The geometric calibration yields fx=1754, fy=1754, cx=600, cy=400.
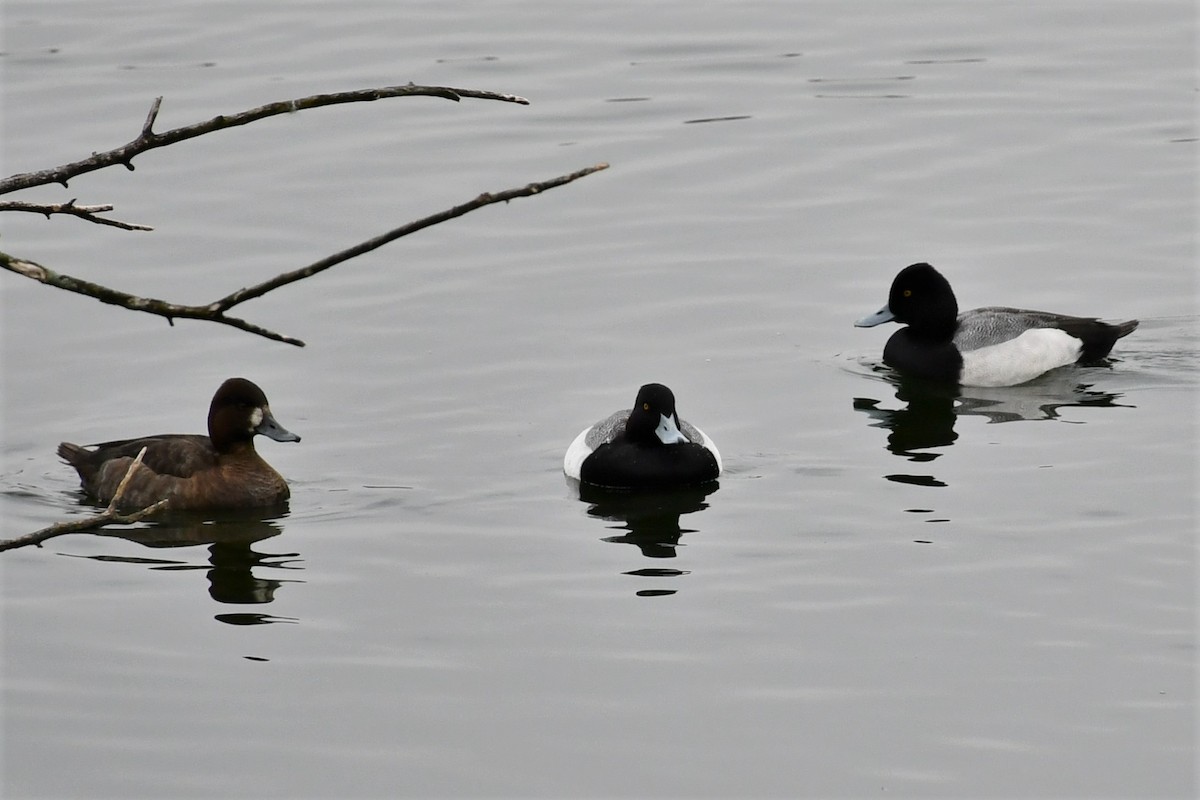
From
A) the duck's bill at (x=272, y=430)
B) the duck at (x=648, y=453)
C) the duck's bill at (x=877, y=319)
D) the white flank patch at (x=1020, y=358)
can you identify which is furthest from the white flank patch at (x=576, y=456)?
the white flank patch at (x=1020, y=358)

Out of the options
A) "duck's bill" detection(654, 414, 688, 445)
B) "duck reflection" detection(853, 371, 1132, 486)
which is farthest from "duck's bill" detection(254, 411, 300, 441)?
"duck reflection" detection(853, 371, 1132, 486)

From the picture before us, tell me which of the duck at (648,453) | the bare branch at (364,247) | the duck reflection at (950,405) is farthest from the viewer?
the duck reflection at (950,405)

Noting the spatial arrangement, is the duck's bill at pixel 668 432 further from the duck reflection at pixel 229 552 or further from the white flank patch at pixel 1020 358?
the white flank patch at pixel 1020 358

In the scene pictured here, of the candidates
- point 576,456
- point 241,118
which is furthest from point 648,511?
point 241,118

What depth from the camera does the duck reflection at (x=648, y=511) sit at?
33.2 ft

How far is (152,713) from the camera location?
25.1 ft

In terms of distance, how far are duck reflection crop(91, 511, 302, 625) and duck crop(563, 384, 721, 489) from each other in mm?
1997

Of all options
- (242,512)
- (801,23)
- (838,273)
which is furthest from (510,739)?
(801,23)

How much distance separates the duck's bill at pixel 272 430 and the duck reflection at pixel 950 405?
3952mm

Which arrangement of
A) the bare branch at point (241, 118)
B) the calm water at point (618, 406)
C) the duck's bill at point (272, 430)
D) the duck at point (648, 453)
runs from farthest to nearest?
the duck at point (648, 453), the duck's bill at point (272, 430), the calm water at point (618, 406), the bare branch at point (241, 118)

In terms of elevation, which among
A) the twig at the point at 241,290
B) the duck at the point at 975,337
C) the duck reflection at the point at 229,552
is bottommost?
the duck reflection at the point at 229,552

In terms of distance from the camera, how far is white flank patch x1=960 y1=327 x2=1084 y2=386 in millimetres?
13312

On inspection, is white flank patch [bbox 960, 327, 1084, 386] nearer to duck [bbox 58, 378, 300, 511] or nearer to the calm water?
the calm water

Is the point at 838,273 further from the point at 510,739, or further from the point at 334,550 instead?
the point at 510,739
